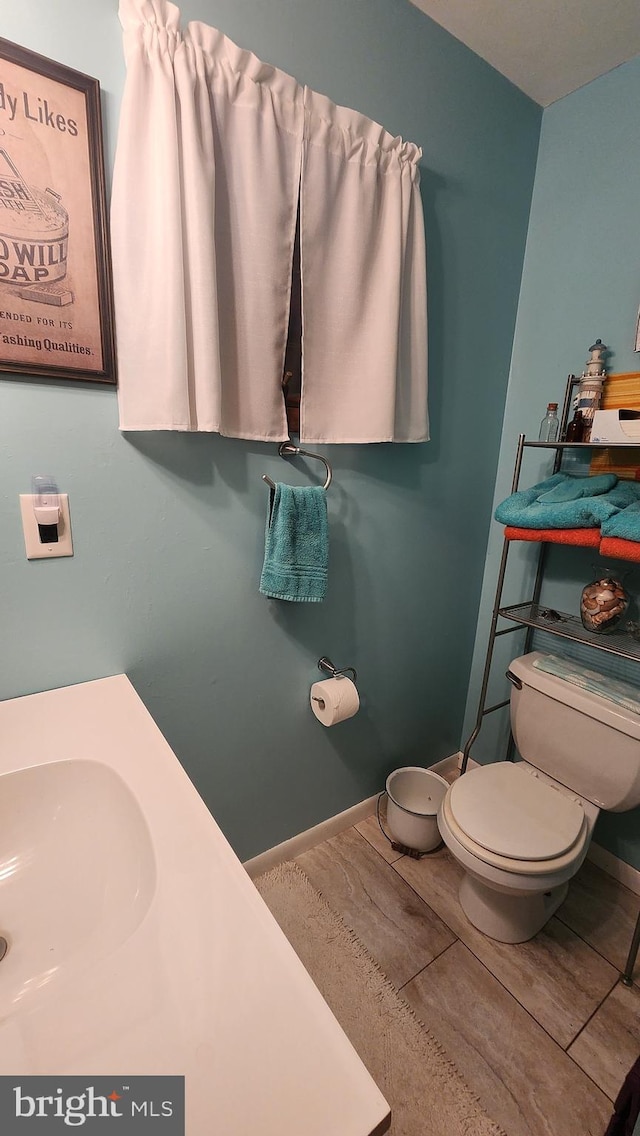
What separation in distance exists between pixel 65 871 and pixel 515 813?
44.6 inches

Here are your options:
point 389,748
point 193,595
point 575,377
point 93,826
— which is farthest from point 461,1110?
point 575,377

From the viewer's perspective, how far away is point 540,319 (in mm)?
1577

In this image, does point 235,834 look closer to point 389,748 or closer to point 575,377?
point 389,748

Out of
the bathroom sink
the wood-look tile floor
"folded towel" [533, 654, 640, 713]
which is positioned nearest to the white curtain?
the bathroom sink

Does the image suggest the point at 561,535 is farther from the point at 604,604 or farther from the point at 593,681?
the point at 593,681

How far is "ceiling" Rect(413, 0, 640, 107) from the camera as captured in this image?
115 cm

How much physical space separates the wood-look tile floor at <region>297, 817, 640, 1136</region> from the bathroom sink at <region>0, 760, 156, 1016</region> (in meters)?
1.03

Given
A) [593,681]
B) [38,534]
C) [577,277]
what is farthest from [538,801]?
[577,277]

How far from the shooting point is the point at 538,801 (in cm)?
136

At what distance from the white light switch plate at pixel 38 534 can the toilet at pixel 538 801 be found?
1.21 metres

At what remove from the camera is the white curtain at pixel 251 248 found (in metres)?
0.86

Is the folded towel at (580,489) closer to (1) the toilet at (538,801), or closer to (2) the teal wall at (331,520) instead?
(2) the teal wall at (331,520)

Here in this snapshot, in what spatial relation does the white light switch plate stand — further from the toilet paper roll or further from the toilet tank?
the toilet tank
